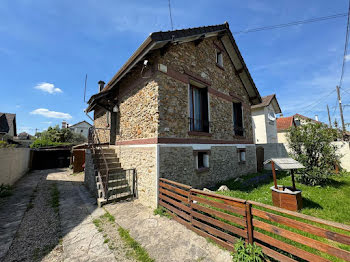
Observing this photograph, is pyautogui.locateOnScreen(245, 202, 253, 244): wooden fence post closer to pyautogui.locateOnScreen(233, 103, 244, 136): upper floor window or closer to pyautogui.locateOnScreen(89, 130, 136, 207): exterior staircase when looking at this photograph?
pyautogui.locateOnScreen(89, 130, 136, 207): exterior staircase

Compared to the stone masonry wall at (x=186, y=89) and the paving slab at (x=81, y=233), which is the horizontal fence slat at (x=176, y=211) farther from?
the stone masonry wall at (x=186, y=89)

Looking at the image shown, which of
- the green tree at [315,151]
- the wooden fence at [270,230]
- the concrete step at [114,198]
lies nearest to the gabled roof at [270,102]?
the green tree at [315,151]

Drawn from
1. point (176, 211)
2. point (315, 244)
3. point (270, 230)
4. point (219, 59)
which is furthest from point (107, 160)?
point (219, 59)

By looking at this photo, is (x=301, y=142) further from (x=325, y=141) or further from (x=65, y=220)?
(x=65, y=220)

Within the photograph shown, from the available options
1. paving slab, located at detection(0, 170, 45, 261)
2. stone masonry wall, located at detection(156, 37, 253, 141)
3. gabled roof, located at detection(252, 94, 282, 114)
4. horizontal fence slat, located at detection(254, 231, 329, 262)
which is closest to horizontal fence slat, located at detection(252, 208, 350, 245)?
horizontal fence slat, located at detection(254, 231, 329, 262)

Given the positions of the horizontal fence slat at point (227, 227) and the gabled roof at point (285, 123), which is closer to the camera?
the horizontal fence slat at point (227, 227)

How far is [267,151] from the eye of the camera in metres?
13.1

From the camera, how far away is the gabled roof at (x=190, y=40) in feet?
16.9

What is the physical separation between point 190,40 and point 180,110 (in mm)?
3265

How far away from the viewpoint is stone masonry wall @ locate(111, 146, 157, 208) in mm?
5145

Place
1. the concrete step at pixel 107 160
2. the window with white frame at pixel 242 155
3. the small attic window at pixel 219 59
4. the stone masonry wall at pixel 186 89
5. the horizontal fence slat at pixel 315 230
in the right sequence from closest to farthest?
the horizontal fence slat at pixel 315 230, the stone masonry wall at pixel 186 89, the concrete step at pixel 107 160, the small attic window at pixel 219 59, the window with white frame at pixel 242 155

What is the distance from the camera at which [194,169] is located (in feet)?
20.7

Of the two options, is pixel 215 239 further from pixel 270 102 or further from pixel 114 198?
pixel 270 102

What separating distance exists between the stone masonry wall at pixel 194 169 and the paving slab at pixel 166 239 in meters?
1.45
